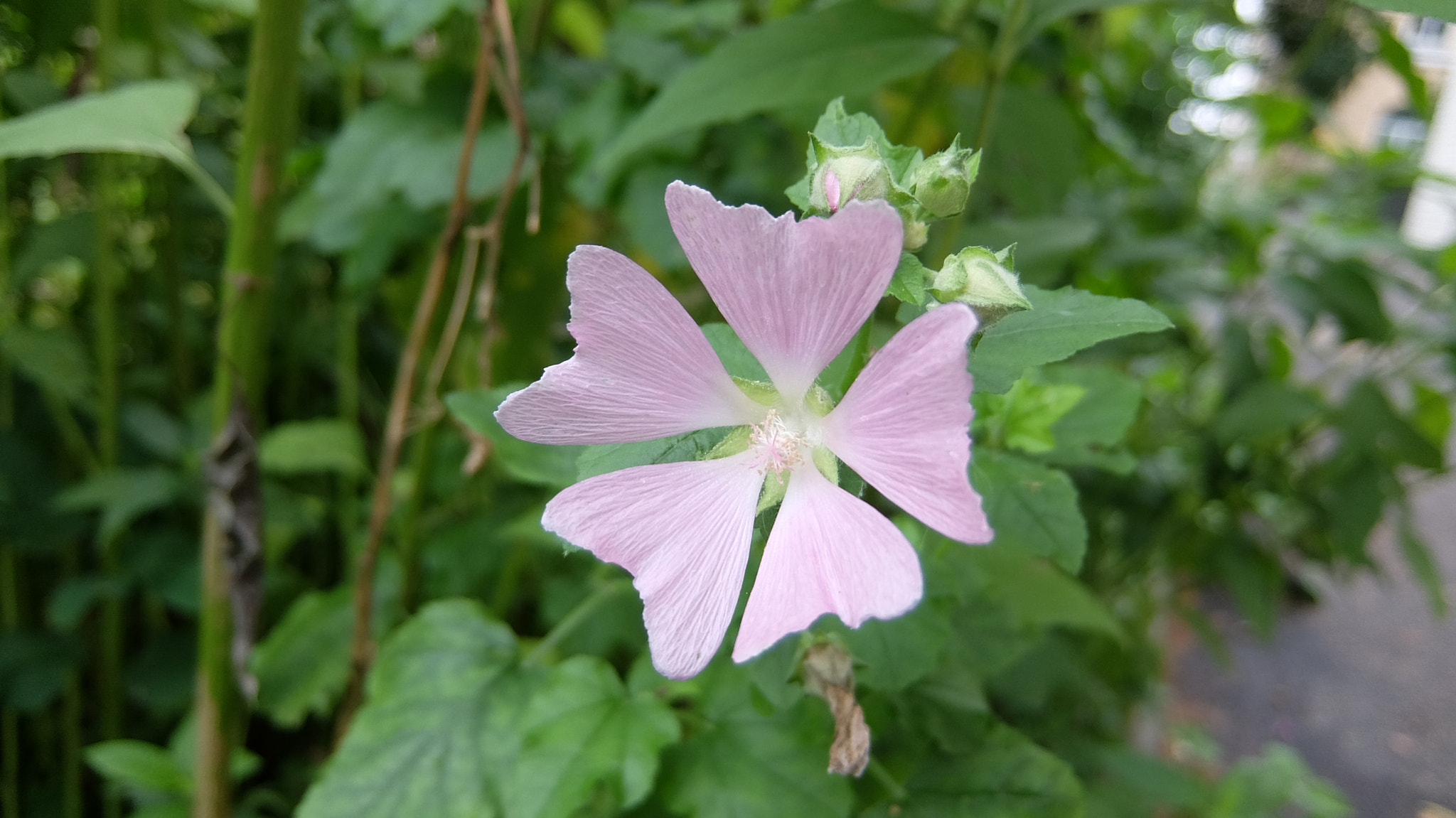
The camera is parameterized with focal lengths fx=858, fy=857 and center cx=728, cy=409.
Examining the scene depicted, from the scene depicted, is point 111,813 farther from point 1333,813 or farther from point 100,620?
point 1333,813

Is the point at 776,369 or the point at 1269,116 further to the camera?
the point at 1269,116

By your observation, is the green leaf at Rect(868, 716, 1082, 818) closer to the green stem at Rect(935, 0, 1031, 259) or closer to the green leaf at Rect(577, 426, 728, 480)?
the green leaf at Rect(577, 426, 728, 480)

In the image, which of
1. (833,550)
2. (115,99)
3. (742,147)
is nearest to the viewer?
(833,550)

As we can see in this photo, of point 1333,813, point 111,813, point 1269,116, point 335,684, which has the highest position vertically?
point 1269,116

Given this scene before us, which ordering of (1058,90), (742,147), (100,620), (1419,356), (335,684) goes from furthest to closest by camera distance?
1. (1419,356)
2. (1058,90)
3. (100,620)
4. (742,147)
5. (335,684)

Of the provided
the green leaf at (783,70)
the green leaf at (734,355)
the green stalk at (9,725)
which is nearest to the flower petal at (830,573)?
the green leaf at (734,355)

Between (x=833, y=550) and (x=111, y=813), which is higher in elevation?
(x=833, y=550)

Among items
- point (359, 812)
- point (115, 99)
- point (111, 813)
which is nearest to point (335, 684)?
point (359, 812)

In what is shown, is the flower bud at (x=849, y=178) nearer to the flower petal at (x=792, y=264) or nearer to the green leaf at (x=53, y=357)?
the flower petal at (x=792, y=264)
